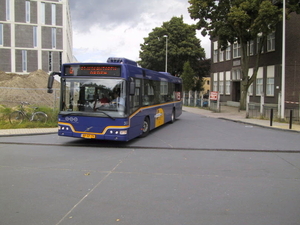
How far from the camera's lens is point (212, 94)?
29141mm

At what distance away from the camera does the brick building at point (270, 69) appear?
28.4 metres

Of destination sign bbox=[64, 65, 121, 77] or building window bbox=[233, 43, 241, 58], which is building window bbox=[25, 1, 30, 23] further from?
destination sign bbox=[64, 65, 121, 77]

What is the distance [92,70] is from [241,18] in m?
18.4

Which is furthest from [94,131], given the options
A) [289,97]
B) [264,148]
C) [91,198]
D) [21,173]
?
A: [289,97]

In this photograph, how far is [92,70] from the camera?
9898mm

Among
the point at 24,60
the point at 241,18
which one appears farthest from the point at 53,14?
the point at 241,18

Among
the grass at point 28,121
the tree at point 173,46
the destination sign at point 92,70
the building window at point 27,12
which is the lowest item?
the grass at point 28,121

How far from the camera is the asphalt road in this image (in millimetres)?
4395

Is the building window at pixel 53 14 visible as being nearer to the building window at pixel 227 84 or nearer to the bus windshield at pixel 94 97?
the building window at pixel 227 84

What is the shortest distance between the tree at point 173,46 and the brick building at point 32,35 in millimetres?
13399

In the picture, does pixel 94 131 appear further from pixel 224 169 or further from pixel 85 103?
pixel 224 169

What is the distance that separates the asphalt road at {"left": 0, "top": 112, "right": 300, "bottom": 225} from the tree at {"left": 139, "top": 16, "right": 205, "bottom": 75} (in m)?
38.1

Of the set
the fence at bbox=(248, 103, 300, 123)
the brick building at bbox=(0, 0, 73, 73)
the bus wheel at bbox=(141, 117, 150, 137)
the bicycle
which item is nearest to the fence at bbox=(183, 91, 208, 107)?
the fence at bbox=(248, 103, 300, 123)

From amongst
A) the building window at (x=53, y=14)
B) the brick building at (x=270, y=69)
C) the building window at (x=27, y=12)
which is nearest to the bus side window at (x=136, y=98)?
the brick building at (x=270, y=69)
